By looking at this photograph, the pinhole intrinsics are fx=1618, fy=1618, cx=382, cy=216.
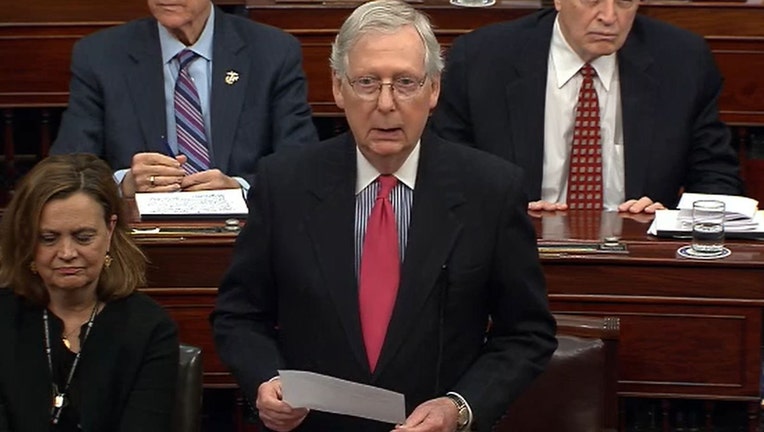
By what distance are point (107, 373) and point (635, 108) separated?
1.59 meters

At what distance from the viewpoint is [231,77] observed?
4137 mm

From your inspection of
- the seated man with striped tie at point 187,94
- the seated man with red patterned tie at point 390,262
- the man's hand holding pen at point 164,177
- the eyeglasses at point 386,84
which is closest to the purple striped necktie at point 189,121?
the seated man with striped tie at point 187,94

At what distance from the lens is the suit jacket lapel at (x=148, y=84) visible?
13.4 feet

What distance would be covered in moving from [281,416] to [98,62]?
200 centimetres

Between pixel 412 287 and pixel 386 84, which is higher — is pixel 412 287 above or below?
below

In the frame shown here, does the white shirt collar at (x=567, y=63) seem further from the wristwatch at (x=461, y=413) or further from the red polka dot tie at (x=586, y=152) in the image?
the wristwatch at (x=461, y=413)

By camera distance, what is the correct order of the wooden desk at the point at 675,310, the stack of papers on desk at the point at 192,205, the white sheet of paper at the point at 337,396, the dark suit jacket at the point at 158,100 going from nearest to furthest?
the white sheet of paper at the point at 337,396 → the wooden desk at the point at 675,310 → the stack of papers on desk at the point at 192,205 → the dark suit jacket at the point at 158,100

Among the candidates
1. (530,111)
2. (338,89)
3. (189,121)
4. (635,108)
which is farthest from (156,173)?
(338,89)

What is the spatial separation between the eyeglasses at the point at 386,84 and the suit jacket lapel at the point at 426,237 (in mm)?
123

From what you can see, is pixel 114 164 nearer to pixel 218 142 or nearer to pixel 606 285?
pixel 218 142

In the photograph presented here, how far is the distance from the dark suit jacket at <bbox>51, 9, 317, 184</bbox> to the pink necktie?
5.51ft

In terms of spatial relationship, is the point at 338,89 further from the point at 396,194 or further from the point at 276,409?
the point at 276,409

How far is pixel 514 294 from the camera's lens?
241 cm

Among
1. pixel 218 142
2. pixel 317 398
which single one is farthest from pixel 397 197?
pixel 218 142
